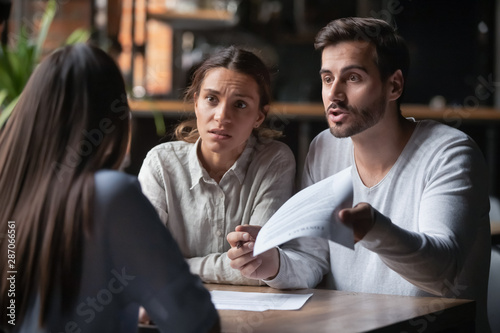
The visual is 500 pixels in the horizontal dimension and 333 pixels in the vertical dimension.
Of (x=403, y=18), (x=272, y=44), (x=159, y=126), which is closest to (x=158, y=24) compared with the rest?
(x=272, y=44)

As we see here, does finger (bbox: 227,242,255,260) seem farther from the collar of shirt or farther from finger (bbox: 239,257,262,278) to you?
the collar of shirt

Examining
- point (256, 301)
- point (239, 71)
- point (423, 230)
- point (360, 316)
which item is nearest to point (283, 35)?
point (239, 71)

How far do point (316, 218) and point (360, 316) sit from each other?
0.66 ft

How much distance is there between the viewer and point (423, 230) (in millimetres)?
1505

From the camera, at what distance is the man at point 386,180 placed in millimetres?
1494

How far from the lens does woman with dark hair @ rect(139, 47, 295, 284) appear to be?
1.68 meters

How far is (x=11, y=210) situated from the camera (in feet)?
3.47

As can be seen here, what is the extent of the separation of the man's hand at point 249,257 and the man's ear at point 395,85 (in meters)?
0.47

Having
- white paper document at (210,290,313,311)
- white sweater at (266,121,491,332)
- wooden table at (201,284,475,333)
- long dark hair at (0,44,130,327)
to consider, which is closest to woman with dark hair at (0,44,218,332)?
long dark hair at (0,44,130,327)

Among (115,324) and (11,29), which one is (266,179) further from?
(11,29)

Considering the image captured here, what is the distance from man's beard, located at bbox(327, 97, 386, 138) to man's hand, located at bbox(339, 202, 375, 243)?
36cm

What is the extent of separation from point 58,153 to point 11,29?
501cm


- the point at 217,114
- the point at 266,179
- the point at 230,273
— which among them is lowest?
the point at 230,273

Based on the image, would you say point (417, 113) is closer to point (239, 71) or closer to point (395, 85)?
point (395, 85)
